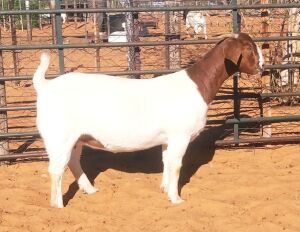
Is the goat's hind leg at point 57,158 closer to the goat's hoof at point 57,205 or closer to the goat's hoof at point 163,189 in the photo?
the goat's hoof at point 57,205

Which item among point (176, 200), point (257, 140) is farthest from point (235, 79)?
point (176, 200)

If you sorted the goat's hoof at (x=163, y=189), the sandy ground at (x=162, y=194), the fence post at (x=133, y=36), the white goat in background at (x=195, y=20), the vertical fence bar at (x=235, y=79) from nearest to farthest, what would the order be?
the sandy ground at (x=162, y=194) < the goat's hoof at (x=163, y=189) < the vertical fence bar at (x=235, y=79) < the fence post at (x=133, y=36) < the white goat in background at (x=195, y=20)

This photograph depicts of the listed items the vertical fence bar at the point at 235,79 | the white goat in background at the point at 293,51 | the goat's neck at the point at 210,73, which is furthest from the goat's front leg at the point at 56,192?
the white goat in background at the point at 293,51

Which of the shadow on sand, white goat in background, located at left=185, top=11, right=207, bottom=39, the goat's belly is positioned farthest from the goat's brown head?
white goat in background, located at left=185, top=11, right=207, bottom=39

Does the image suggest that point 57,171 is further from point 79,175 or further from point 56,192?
point 79,175

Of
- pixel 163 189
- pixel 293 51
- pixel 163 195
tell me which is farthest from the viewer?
pixel 293 51

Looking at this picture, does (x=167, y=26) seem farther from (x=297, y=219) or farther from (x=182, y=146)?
(x=297, y=219)

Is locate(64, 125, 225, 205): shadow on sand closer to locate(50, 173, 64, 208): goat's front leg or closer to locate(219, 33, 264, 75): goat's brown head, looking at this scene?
locate(50, 173, 64, 208): goat's front leg

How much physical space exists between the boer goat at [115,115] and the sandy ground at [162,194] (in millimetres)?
302

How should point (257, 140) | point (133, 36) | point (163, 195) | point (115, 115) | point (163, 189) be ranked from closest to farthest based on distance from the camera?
point (115, 115) < point (163, 195) < point (163, 189) < point (257, 140) < point (133, 36)

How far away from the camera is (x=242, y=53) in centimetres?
529

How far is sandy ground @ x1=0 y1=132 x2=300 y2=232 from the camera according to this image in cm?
456

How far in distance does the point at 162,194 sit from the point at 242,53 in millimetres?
1604

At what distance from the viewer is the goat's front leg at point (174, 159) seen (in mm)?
5012
